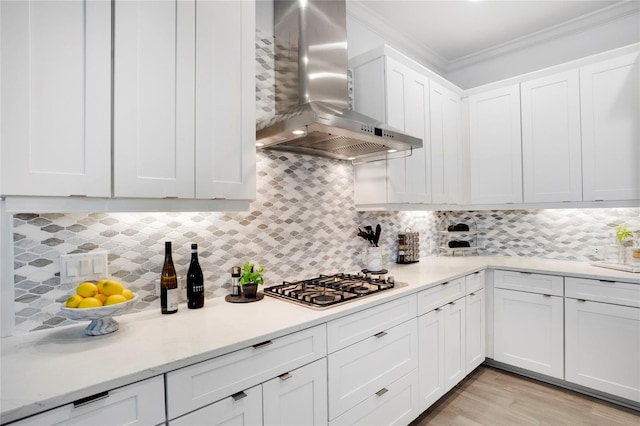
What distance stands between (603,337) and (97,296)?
124 inches

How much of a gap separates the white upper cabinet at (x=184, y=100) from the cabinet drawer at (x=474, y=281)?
75.8 inches

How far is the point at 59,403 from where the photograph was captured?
2.91 ft

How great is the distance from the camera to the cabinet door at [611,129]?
8.32 ft

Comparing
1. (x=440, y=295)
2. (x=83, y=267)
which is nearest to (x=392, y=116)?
(x=440, y=295)

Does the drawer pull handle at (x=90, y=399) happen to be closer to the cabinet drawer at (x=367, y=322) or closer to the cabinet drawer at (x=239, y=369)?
the cabinet drawer at (x=239, y=369)

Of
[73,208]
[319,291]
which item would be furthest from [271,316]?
[73,208]

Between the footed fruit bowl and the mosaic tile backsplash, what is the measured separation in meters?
0.24

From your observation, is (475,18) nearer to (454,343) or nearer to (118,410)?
(454,343)

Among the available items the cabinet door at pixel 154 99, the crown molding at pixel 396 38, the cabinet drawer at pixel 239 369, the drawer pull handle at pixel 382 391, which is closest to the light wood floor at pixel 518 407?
the drawer pull handle at pixel 382 391

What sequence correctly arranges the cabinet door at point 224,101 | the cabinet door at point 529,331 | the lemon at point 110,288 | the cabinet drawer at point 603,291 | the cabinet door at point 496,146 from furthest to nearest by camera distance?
the cabinet door at point 496,146, the cabinet door at point 529,331, the cabinet drawer at point 603,291, the cabinet door at point 224,101, the lemon at point 110,288

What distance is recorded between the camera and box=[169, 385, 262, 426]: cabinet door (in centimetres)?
113

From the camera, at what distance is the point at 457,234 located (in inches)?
142

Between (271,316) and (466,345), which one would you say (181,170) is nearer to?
(271,316)

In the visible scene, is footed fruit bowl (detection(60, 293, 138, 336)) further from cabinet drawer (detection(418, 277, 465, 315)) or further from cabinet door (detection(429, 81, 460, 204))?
cabinet door (detection(429, 81, 460, 204))
